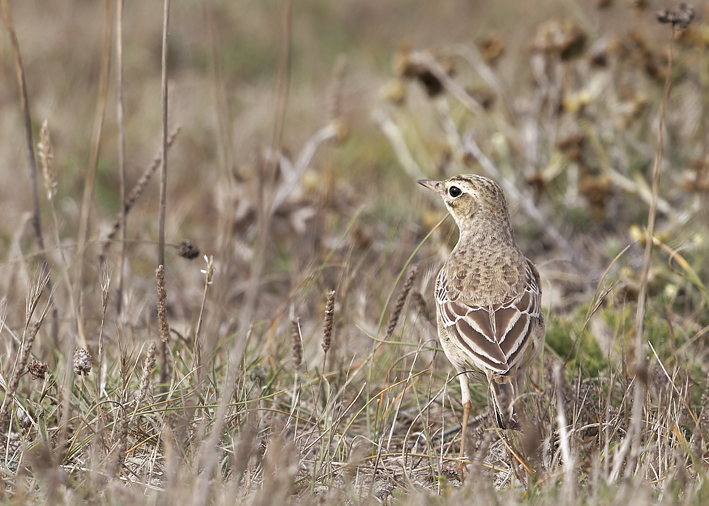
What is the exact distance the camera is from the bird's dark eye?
3500 mm

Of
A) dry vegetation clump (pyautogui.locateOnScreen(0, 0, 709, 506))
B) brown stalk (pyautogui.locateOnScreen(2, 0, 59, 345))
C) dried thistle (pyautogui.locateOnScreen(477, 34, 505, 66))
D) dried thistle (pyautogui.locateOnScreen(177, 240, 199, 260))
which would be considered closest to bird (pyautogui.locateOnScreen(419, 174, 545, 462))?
dry vegetation clump (pyautogui.locateOnScreen(0, 0, 709, 506))

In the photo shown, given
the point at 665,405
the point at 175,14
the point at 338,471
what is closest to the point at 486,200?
the point at 665,405

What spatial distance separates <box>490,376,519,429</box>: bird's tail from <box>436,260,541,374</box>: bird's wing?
0.06 m

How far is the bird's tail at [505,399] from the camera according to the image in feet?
8.56

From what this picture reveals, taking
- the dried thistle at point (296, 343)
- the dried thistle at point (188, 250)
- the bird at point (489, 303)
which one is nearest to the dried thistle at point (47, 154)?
the dried thistle at point (188, 250)

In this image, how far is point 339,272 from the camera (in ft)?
16.2

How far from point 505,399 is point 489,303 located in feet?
1.43

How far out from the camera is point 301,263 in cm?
508

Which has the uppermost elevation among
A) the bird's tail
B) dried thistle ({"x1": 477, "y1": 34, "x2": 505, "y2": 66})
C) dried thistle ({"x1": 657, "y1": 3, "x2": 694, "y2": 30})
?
dried thistle ({"x1": 657, "y1": 3, "x2": 694, "y2": 30})

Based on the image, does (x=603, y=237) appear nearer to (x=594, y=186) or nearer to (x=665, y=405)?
(x=594, y=186)

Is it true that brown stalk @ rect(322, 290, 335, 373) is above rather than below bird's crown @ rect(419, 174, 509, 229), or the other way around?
below


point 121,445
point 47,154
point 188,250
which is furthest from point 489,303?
point 47,154

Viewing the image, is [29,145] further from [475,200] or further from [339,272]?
[339,272]

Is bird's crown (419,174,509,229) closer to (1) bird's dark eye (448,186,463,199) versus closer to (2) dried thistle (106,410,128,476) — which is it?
(1) bird's dark eye (448,186,463,199)
